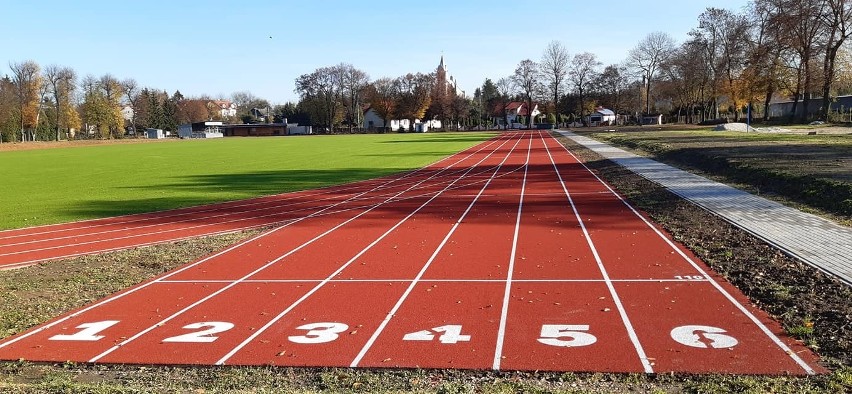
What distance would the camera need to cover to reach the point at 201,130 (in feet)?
411

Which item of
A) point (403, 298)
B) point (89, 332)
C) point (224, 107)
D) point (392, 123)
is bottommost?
point (89, 332)

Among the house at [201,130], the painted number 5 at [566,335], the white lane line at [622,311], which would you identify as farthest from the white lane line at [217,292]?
the house at [201,130]

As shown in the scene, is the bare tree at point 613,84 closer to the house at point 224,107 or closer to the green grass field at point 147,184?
the green grass field at point 147,184

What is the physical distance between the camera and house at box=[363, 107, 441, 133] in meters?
128

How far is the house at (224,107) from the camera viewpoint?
161 m

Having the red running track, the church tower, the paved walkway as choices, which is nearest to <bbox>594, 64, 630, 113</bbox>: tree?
the church tower

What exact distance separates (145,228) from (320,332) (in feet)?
33.0

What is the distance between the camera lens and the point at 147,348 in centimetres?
694

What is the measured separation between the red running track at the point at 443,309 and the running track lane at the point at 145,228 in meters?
2.49

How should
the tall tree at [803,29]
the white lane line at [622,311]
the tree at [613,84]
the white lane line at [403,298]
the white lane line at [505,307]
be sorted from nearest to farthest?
the white lane line at [622,311]
the white lane line at [505,307]
the white lane line at [403,298]
the tall tree at [803,29]
the tree at [613,84]

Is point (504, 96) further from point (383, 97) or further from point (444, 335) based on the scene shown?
point (444, 335)

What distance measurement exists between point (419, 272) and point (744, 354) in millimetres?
5099

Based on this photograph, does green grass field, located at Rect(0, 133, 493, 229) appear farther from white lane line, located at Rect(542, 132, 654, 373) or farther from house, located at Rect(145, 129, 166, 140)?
house, located at Rect(145, 129, 166, 140)

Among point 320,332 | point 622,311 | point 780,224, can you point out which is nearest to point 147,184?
point 320,332
